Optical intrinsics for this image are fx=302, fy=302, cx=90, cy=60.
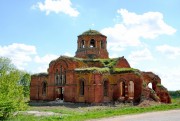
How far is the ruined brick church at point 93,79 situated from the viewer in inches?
1391

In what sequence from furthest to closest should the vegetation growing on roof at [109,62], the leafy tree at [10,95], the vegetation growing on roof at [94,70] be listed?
1. the vegetation growing on roof at [109,62]
2. the vegetation growing on roof at [94,70]
3. the leafy tree at [10,95]

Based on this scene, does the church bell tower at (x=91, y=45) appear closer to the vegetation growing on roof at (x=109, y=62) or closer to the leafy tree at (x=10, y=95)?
the vegetation growing on roof at (x=109, y=62)

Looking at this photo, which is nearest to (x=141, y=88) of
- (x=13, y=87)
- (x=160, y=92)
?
(x=160, y=92)

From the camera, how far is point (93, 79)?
3497 cm

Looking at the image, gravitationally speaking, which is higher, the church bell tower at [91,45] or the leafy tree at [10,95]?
the church bell tower at [91,45]

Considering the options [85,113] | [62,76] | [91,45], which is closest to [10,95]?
[85,113]

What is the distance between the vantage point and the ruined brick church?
35.3 metres

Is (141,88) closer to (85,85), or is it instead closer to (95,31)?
(85,85)

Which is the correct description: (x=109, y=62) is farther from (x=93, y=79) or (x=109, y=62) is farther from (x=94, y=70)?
(x=93, y=79)

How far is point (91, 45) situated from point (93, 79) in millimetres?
8654

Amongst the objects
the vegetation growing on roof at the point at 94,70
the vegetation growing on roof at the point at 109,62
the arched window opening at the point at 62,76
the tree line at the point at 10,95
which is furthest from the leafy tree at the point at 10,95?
the vegetation growing on roof at the point at 109,62

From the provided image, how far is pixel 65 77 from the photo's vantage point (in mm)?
38188

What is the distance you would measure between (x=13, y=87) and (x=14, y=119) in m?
2.04

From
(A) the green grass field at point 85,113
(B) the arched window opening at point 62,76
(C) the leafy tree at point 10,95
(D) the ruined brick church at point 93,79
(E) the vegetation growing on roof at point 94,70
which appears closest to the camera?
(C) the leafy tree at point 10,95
